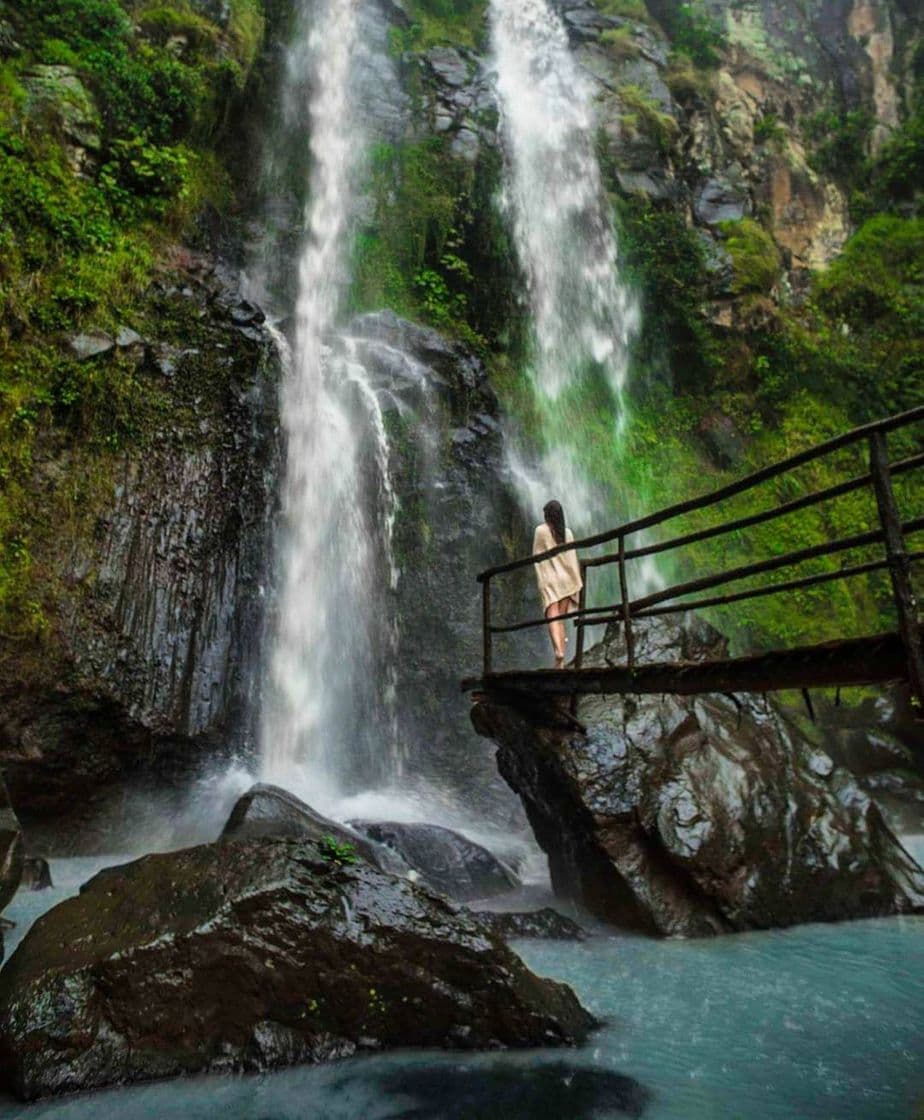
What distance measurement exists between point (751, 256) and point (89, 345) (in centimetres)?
1494

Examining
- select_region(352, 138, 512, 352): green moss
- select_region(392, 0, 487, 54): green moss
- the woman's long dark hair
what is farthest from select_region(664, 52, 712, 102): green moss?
the woman's long dark hair

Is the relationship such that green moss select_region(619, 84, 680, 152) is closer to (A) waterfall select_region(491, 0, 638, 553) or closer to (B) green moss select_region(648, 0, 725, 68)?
(A) waterfall select_region(491, 0, 638, 553)

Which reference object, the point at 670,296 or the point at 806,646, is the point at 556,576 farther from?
the point at 670,296

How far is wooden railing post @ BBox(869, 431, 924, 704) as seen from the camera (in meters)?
3.40

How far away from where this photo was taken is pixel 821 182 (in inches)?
864

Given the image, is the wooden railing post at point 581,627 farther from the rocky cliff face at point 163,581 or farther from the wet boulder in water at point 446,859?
the rocky cliff face at point 163,581

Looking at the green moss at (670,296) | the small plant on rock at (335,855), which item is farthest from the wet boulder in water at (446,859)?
the green moss at (670,296)

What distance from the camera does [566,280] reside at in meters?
17.6

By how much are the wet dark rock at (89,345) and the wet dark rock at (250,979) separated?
7327 mm

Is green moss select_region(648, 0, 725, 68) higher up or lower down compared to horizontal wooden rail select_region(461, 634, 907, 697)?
higher up

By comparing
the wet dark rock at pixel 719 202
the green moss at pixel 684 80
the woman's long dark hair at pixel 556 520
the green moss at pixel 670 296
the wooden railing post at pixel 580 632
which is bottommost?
the wooden railing post at pixel 580 632

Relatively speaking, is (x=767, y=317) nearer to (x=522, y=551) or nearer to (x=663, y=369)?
(x=663, y=369)

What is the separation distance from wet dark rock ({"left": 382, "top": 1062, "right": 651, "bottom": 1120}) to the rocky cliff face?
577cm

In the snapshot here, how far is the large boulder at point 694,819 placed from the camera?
612 cm
